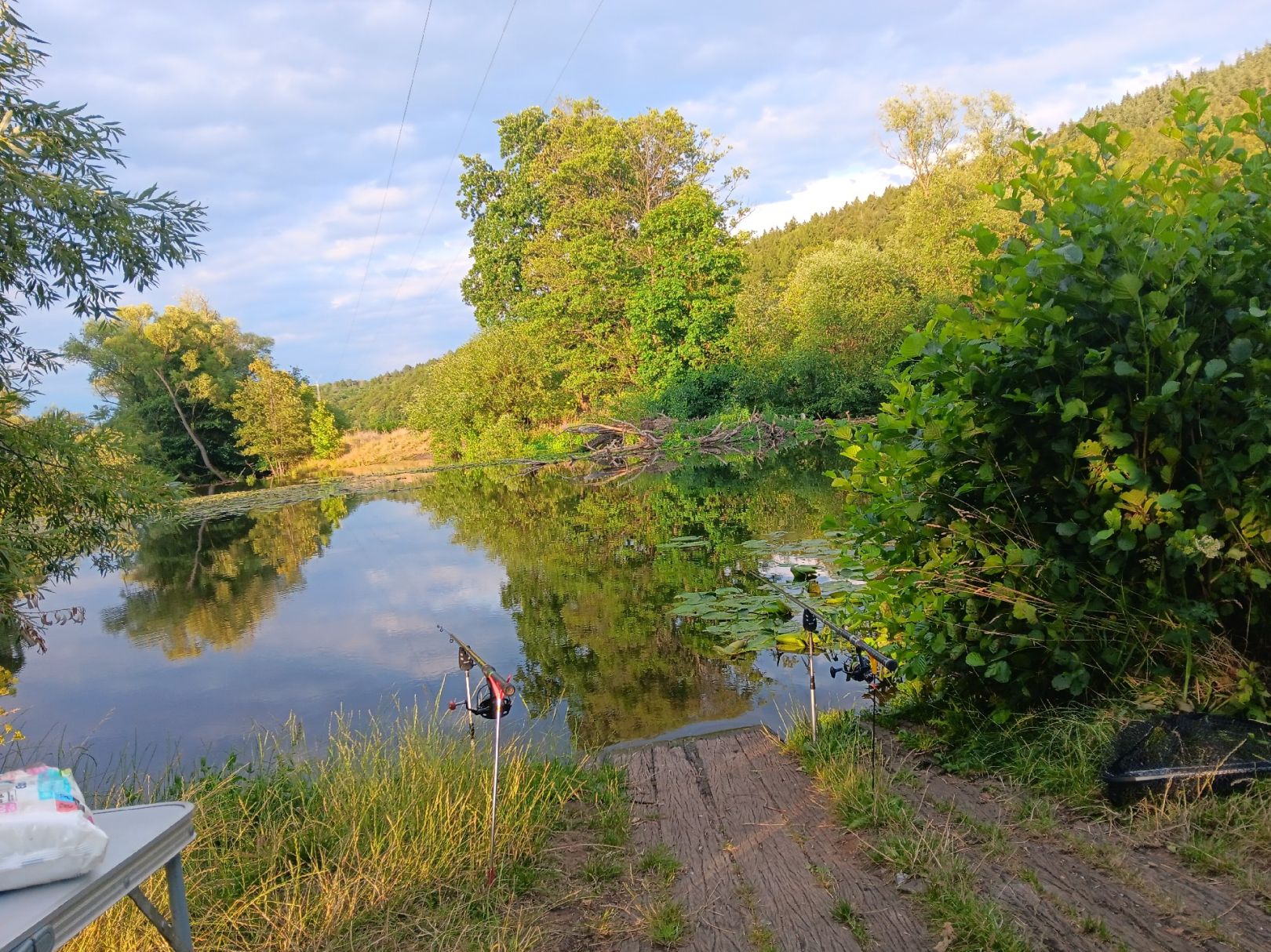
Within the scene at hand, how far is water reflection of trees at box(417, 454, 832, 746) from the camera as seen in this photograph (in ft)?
21.6

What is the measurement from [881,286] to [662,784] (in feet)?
111

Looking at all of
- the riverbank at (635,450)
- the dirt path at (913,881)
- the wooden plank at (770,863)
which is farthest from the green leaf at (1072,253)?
the riverbank at (635,450)

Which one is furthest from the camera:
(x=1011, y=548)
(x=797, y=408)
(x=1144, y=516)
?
(x=797, y=408)

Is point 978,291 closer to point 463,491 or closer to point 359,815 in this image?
point 359,815

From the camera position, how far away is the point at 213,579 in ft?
46.7

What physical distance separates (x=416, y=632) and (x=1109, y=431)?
8.15m

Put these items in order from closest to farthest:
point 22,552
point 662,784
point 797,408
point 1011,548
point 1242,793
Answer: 1. point 1242,793
2. point 1011,548
3. point 662,784
4. point 22,552
5. point 797,408

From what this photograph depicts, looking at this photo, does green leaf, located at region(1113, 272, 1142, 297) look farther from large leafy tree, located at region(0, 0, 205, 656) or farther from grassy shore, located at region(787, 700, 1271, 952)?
large leafy tree, located at region(0, 0, 205, 656)

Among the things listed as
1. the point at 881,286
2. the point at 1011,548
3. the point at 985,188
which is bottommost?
the point at 1011,548

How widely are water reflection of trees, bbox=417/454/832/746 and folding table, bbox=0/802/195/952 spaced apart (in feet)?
13.6

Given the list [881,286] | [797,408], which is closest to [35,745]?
[797,408]

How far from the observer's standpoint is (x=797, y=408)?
32.8 meters

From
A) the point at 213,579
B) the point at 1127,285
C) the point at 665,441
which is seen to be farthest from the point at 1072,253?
the point at 665,441

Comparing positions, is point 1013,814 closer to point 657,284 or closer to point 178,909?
point 178,909
